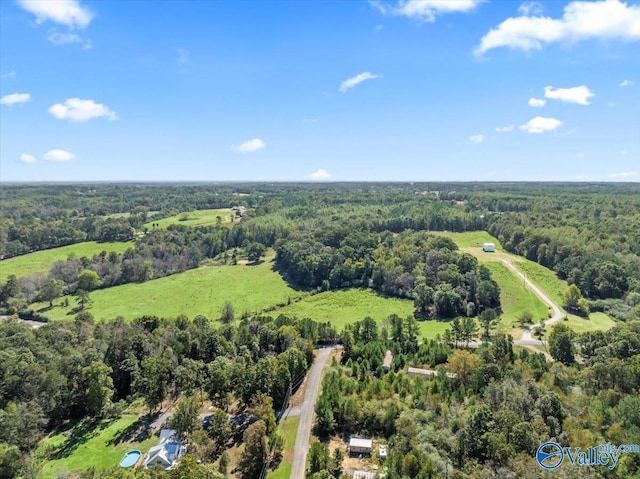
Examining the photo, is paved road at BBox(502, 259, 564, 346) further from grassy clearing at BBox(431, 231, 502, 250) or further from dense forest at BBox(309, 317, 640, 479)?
grassy clearing at BBox(431, 231, 502, 250)

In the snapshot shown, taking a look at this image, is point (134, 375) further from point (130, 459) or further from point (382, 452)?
point (382, 452)

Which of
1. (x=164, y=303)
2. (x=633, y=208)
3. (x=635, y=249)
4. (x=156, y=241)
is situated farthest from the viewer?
(x=633, y=208)

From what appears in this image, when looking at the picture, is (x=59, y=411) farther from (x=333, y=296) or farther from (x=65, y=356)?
(x=333, y=296)

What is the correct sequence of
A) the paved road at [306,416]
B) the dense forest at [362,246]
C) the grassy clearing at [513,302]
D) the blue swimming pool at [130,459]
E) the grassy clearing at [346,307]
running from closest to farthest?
the paved road at [306,416]
the blue swimming pool at [130,459]
the grassy clearing at [513,302]
the grassy clearing at [346,307]
the dense forest at [362,246]

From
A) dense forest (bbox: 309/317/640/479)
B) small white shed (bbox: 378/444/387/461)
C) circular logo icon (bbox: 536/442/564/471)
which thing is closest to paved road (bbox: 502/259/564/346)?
dense forest (bbox: 309/317/640/479)

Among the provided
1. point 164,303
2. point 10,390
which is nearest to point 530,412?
point 10,390

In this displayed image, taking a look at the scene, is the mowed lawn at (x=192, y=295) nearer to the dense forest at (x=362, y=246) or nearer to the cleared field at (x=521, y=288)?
the dense forest at (x=362, y=246)

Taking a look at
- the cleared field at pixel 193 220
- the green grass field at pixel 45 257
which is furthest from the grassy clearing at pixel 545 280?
the green grass field at pixel 45 257
